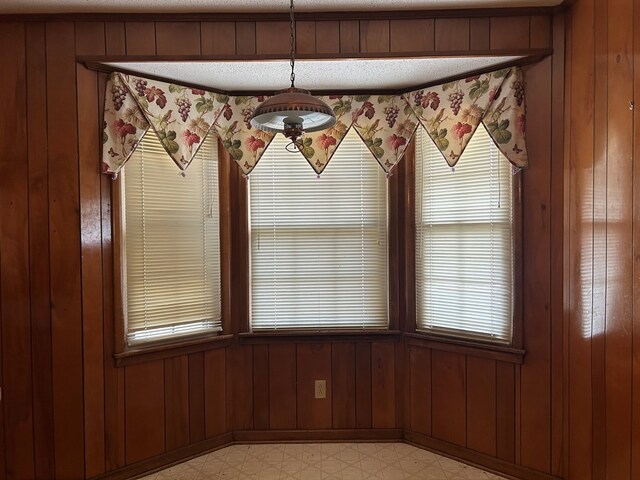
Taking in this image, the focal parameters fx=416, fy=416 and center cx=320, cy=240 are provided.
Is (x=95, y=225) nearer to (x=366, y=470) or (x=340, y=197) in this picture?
(x=340, y=197)

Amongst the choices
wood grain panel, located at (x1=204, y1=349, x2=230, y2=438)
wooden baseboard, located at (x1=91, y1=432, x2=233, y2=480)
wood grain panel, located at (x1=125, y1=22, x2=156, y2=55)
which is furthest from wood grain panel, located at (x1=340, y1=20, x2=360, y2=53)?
wooden baseboard, located at (x1=91, y1=432, x2=233, y2=480)

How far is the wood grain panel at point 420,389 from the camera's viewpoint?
103 inches

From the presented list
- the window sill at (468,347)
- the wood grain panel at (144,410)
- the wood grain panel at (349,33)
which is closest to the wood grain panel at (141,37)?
the wood grain panel at (349,33)

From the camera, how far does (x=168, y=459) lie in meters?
2.46

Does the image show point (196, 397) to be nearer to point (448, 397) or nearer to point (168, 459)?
→ point (168, 459)

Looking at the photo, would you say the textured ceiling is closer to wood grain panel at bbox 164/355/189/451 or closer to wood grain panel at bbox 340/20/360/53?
wood grain panel at bbox 340/20/360/53

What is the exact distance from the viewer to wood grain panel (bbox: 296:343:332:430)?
107 inches

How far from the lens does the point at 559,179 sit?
2129 millimetres

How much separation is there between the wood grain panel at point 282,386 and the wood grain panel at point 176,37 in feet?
6.00

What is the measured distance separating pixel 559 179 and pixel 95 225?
2437 mm

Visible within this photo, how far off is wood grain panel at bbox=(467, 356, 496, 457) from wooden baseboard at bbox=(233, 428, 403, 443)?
49cm

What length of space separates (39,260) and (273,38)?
1.68 meters

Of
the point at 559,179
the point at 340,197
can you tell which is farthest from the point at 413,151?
the point at 559,179

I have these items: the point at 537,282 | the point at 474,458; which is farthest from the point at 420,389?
the point at 537,282
